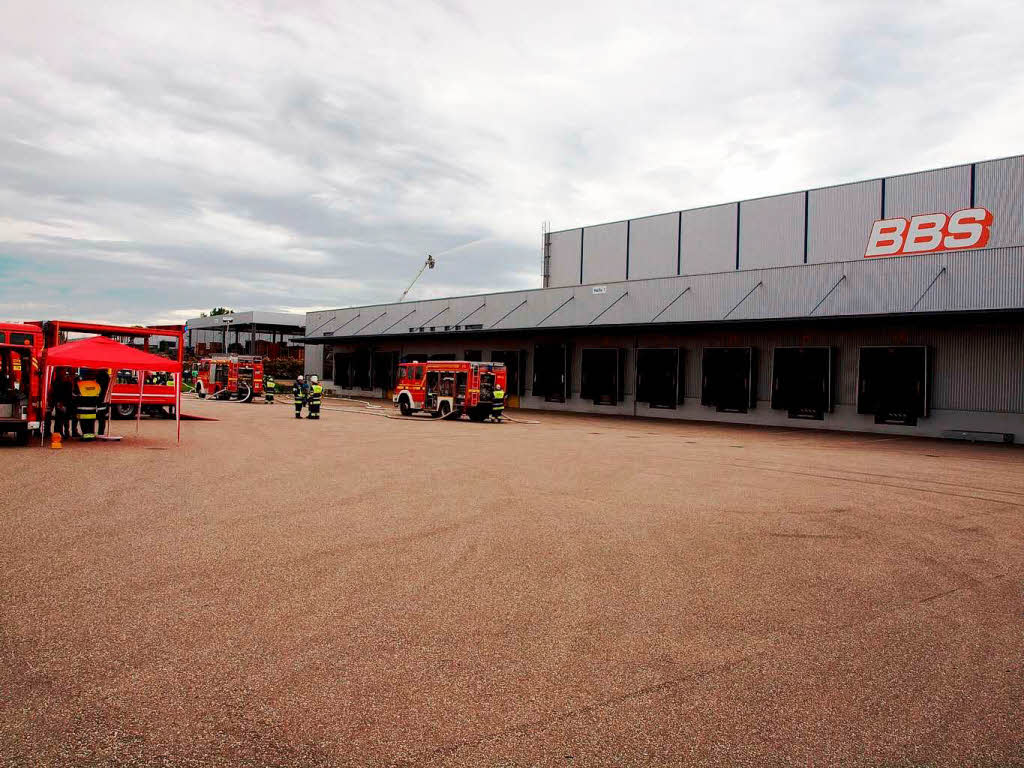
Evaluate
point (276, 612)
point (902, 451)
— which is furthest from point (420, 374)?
point (276, 612)

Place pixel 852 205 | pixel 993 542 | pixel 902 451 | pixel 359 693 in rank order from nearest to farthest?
pixel 359 693
pixel 993 542
pixel 902 451
pixel 852 205

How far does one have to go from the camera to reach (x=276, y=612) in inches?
217

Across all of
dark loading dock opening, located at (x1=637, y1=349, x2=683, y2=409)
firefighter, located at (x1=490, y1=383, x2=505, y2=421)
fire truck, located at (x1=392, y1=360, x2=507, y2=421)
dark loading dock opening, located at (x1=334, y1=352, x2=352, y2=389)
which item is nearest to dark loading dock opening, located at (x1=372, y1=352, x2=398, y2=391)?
dark loading dock opening, located at (x1=334, y1=352, x2=352, y2=389)

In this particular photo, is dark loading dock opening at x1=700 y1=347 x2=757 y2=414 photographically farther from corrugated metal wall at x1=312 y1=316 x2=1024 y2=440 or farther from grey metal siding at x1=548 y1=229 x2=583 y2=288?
grey metal siding at x1=548 y1=229 x2=583 y2=288

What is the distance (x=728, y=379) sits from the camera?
30375mm

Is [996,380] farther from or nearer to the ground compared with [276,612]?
farther from the ground

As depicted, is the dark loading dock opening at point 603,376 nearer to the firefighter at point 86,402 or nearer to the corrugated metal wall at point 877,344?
the corrugated metal wall at point 877,344

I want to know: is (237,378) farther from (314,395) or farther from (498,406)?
(498,406)

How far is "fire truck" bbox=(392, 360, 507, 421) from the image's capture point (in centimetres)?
2828

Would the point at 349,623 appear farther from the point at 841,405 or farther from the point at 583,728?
the point at 841,405

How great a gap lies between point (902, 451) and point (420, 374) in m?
18.2

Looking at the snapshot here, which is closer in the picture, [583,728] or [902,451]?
[583,728]

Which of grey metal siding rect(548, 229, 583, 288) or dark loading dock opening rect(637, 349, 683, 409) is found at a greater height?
grey metal siding rect(548, 229, 583, 288)

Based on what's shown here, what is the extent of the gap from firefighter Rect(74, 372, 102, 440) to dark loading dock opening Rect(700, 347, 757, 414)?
22.4m
